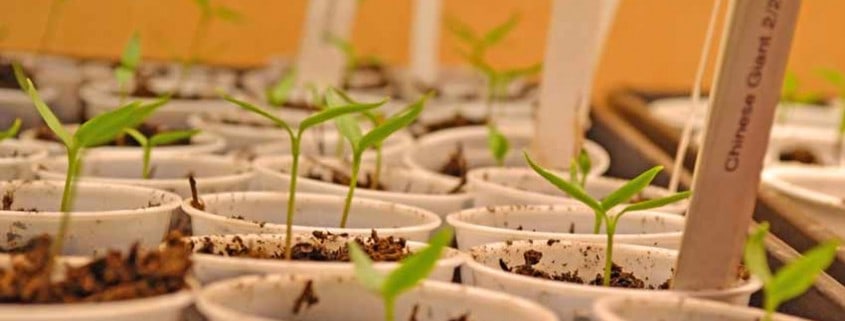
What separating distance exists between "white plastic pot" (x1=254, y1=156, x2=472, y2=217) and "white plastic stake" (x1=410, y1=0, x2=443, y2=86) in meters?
0.86

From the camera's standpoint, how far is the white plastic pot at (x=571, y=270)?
0.77 meters

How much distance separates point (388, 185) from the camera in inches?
52.6

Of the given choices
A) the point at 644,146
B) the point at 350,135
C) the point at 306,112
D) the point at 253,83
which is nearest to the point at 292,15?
the point at 253,83

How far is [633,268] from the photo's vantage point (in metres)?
0.92

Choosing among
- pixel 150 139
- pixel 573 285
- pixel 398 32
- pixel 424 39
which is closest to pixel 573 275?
pixel 573 285

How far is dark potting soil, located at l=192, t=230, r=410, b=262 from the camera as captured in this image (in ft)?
2.76

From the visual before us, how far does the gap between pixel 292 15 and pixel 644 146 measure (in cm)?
142

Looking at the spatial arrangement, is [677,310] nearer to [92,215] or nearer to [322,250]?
[322,250]

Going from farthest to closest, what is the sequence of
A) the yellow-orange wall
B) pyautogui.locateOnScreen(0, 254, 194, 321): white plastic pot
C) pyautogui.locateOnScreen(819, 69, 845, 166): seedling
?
1. the yellow-orange wall
2. pyautogui.locateOnScreen(819, 69, 845, 166): seedling
3. pyautogui.locateOnScreen(0, 254, 194, 321): white plastic pot

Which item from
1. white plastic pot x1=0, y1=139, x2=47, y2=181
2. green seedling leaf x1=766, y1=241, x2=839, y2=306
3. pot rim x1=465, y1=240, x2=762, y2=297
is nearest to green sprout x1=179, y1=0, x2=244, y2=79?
white plastic pot x1=0, y1=139, x2=47, y2=181

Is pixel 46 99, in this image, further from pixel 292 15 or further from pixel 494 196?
pixel 292 15

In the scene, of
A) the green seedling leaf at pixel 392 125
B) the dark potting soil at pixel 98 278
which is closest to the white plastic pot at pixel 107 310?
the dark potting soil at pixel 98 278

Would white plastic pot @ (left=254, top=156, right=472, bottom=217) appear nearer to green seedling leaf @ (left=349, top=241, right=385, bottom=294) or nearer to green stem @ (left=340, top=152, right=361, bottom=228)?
green stem @ (left=340, top=152, right=361, bottom=228)

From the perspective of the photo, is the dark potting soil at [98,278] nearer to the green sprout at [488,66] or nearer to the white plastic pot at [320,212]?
the white plastic pot at [320,212]
